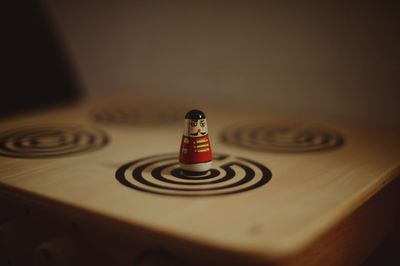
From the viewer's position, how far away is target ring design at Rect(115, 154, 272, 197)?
713 mm

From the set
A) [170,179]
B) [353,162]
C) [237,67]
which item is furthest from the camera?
[237,67]

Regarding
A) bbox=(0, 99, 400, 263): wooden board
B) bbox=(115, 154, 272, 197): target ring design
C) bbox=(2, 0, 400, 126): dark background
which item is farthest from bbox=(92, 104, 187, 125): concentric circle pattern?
bbox=(115, 154, 272, 197): target ring design

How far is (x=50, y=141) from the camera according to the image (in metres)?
0.99

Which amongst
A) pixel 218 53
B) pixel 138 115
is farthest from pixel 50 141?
pixel 218 53

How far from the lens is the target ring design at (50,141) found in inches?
36.0

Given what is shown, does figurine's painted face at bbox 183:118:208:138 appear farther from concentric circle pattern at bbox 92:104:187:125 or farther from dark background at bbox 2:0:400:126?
dark background at bbox 2:0:400:126

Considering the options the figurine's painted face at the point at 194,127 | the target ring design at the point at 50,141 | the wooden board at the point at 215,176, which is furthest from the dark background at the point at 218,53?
the figurine's painted face at the point at 194,127

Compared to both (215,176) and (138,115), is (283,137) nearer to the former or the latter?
(215,176)

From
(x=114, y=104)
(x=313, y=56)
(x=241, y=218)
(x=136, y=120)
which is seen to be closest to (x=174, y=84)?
(x=114, y=104)

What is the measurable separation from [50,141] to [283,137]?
0.51 m

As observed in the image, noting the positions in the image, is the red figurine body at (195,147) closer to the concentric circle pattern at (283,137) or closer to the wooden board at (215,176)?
the wooden board at (215,176)

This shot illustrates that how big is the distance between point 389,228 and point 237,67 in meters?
0.66

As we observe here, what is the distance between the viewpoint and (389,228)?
92cm

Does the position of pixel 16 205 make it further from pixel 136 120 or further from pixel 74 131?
pixel 136 120
